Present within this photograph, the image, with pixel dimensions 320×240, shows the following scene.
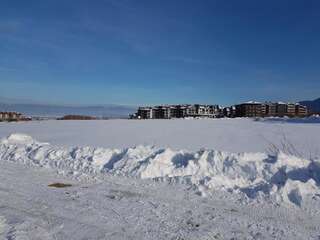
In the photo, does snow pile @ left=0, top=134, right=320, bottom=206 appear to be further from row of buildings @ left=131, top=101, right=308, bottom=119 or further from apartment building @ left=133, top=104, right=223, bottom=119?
apartment building @ left=133, top=104, right=223, bottom=119

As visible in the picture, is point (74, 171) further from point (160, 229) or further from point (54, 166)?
point (160, 229)

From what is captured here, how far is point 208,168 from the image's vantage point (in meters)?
8.88

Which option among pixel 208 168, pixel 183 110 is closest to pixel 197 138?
pixel 208 168

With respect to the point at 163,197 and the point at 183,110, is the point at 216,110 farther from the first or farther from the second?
A: the point at 163,197

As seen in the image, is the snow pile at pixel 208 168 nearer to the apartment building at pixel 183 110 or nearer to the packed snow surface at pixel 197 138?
the packed snow surface at pixel 197 138

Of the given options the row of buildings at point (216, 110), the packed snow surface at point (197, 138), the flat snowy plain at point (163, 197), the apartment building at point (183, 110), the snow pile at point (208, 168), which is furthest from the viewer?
the apartment building at point (183, 110)

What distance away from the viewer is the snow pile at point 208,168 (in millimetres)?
7023

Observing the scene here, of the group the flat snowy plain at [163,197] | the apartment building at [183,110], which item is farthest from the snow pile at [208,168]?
the apartment building at [183,110]

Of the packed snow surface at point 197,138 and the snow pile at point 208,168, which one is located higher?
the snow pile at point 208,168

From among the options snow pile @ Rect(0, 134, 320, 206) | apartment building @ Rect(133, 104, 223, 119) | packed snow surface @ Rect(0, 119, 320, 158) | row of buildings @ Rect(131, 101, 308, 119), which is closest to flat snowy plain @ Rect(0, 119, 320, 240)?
snow pile @ Rect(0, 134, 320, 206)

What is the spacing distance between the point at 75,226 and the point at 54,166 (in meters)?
5.89

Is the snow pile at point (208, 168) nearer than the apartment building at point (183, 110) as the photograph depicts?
Yes

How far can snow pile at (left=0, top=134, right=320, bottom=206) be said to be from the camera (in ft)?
23.0

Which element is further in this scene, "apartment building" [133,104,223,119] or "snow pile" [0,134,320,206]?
"apartment building" [133,104,223,119]
